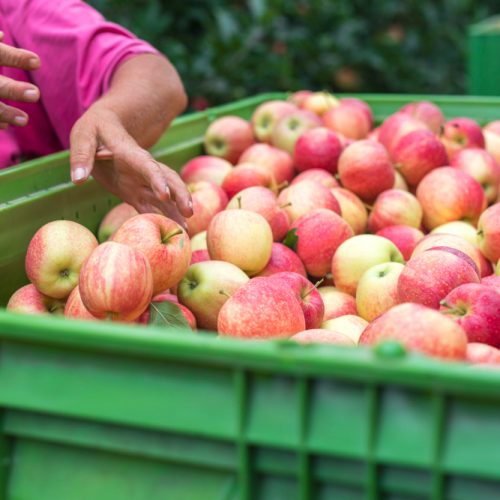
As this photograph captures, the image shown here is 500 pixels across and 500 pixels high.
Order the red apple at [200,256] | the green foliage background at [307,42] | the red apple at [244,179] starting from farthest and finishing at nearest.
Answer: the green foliage background at [307,42]
the red apple at [244,179]
the red apple at [200,256]

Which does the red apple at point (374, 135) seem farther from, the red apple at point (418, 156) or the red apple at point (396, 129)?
the red apple at point (418, 156)

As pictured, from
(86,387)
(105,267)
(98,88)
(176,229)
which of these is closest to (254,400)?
(86,387)

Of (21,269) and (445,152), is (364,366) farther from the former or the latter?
(445,152)

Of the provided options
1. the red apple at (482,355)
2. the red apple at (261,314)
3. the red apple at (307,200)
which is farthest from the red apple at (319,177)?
the red apple at (482,355)

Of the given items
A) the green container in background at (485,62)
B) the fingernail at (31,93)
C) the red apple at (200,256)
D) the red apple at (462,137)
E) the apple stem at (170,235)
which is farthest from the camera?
the green container in background at (485,62)

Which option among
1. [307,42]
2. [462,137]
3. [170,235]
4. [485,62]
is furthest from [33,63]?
[307,42]

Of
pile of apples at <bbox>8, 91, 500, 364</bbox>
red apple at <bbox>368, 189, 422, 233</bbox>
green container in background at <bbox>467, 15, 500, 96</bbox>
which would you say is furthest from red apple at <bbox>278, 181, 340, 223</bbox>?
green container in background at <bbox>467, 15, 500, 96</bbox>

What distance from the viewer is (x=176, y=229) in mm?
1430

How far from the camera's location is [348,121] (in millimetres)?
2410

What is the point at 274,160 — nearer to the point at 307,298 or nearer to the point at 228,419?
the point at 307,298

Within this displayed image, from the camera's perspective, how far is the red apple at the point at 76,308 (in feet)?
4.29

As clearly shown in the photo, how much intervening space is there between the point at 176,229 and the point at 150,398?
0.65 metres

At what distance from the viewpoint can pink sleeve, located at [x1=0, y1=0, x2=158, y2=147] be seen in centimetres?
199

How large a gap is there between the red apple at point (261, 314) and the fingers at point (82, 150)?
39 cm
